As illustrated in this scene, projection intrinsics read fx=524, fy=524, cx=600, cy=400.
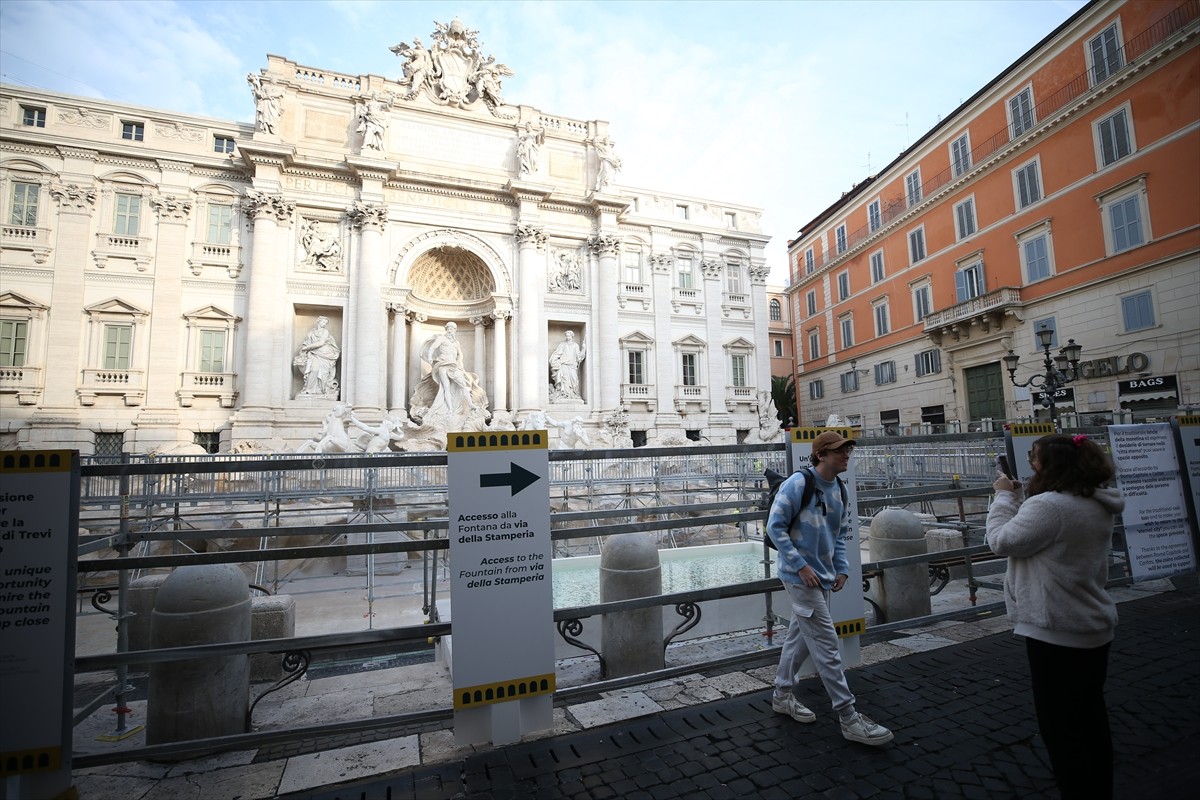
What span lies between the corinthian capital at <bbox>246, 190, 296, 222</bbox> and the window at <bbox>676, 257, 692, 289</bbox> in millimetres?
17728

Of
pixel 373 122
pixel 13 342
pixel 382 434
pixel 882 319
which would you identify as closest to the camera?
pixel 382 434

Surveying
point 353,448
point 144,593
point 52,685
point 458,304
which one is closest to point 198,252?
point 458,304

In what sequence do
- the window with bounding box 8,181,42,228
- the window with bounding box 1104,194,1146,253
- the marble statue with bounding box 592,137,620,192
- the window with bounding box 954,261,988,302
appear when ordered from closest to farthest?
1. the window with bounding box 1104,194,1146,253
2. the window with bounding box 8,181,42,228
3. the window with bounding box 954,261,988,302
4. the marble statue with bounding box 592,137,620,192

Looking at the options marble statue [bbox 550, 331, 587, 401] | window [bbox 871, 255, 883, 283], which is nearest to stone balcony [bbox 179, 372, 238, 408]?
marble statue [bbox 550, 331, 587, 401]

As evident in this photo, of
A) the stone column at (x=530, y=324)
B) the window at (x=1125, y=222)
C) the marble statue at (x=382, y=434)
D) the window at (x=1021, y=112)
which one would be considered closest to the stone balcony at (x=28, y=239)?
the marble statue at (x=382, y=434)

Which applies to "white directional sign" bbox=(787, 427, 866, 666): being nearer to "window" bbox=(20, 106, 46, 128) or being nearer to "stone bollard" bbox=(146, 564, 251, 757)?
"stone bollard" bbox=(146, 564, 251, 757)

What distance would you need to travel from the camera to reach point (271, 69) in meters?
21.2

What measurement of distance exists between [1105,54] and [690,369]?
18.8 meters

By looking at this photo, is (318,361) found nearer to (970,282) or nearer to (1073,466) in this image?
(1073,466)

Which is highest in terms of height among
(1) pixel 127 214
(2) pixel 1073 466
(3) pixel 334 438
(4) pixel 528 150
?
(4) pixel 528 150

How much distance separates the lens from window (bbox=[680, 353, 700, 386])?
88.7 ft

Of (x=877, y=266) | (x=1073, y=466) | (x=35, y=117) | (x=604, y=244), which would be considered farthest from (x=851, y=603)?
(x=35, y=117)

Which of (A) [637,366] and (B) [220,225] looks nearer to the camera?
(B) [220,225]

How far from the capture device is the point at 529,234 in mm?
23469
